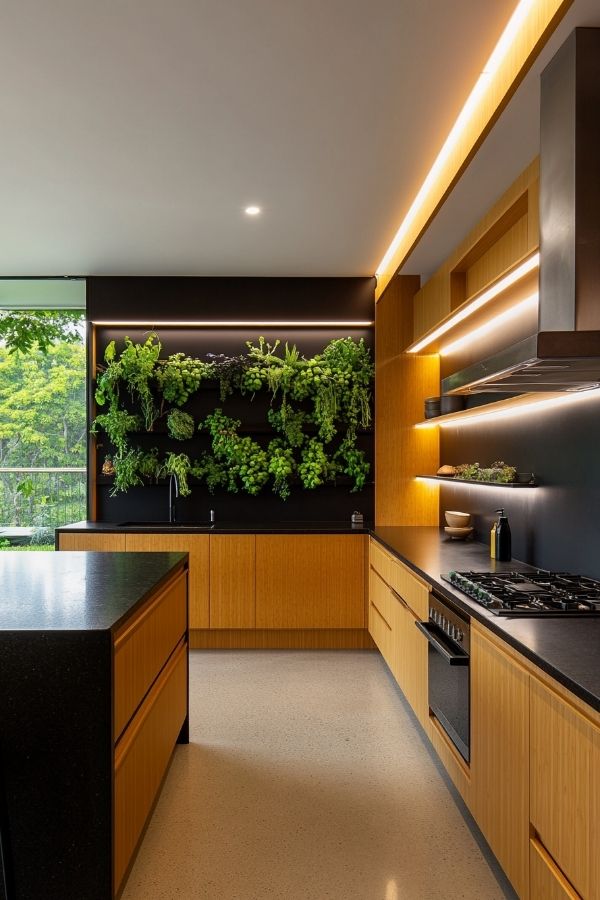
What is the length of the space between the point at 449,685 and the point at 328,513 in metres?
2.73

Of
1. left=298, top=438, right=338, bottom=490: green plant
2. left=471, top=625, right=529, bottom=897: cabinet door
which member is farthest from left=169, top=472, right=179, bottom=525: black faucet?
left=471, top=625, right=529, bottom=897: cabinet door

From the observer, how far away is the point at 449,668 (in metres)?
2.50

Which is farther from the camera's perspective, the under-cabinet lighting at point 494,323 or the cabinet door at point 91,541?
the cabinet door at point 91,541

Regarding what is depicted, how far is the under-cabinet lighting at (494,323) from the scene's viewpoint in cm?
323

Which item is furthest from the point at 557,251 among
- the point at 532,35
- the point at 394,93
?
the point at 394,93

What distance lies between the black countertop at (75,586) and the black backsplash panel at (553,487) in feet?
5.58

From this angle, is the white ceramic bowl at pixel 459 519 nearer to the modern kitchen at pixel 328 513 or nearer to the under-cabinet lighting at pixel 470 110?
the modern kitchen at pixel 328 513

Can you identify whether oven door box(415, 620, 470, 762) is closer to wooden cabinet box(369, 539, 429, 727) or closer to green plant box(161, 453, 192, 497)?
wooden cabinet box(369, 539, 429, 727)

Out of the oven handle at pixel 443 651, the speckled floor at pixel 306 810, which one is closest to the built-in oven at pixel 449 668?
the oven handle at pixel 443 651

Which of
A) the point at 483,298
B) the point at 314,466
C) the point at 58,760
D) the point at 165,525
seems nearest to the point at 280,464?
the point at 314,466

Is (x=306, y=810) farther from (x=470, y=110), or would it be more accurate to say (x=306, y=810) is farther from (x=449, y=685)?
(x=470, y=110)

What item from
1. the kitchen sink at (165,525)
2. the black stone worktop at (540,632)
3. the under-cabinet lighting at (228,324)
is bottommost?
the kitchen sink at (165,525)

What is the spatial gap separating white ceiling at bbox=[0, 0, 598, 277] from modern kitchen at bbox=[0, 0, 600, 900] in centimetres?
2

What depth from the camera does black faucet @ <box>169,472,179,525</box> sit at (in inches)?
198
